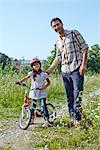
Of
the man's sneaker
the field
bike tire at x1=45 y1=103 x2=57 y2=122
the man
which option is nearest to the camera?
the field

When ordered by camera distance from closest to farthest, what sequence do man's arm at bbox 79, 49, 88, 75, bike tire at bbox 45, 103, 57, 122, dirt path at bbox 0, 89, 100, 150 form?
dirt path at bbox 0, 89, 100, 150 → man's arm at bbox 79, 49, 88, 75 → bike tire at bbox 45, 103, 57, 122

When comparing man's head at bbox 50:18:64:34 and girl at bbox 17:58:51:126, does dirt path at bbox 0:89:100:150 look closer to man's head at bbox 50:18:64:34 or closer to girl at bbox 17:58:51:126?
girl at bbox 17:58:51:126

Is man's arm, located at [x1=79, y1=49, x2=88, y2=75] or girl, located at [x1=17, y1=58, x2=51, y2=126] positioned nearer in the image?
man's arm, located at [x1=79, y1=49, x2=88, y2=75]

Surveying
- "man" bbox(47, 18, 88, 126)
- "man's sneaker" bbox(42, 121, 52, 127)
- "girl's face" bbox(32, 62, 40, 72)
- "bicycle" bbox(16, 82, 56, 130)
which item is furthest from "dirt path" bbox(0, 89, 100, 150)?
"girl's face" bbox(32, 62, 40, 72)

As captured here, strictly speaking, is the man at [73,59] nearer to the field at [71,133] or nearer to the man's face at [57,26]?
the man's face at [57,26]

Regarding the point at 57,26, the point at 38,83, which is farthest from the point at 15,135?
the point at 57,26

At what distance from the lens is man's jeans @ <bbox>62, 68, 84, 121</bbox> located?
6145mm

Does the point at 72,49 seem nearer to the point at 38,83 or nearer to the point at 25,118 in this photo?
the point at 38,83

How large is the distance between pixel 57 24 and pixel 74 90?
3.39 ft

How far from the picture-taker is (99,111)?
4.66 metres

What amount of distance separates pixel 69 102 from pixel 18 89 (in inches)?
206

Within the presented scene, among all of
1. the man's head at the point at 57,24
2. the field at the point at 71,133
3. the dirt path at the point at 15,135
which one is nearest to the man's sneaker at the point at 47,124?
the field at the point at 71,133

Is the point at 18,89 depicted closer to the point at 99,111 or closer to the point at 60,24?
the point at 60,24

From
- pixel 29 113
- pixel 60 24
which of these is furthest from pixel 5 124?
pixel 60 24
